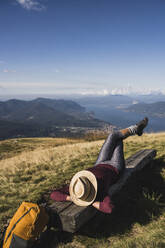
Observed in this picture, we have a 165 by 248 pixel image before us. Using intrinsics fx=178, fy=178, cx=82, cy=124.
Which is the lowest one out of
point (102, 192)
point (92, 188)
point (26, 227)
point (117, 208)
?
point (117, 208)

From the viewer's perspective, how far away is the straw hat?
3676 mm

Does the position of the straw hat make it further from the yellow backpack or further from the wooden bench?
the yellow backpack

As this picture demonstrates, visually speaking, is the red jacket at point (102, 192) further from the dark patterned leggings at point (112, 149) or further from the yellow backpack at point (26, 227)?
the dark patterned leggings at point (112, 149)

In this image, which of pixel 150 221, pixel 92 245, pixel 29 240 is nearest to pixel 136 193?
pixel 150 221

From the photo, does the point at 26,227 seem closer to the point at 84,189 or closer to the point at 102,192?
the point at 84,189

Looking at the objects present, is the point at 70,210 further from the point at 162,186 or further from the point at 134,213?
the point at 162,186

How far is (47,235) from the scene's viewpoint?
3869 millimetres

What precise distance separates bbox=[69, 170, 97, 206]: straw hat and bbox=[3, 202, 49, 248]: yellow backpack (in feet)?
2.38

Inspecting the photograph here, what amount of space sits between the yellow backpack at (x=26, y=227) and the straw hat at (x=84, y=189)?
28.5 inches

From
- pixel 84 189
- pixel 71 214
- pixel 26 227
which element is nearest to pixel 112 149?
pixel 84 189

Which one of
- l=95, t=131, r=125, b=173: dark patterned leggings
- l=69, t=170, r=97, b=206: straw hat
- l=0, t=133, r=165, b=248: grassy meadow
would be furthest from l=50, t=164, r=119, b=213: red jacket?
l=95, t=131, r=125, b=173: dark patterned leggings

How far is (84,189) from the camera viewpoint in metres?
3.64

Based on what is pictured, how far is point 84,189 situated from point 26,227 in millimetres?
1271

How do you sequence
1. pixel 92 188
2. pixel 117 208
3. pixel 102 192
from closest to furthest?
pixel 92 188
pixel 102 192
pixel 117 208
